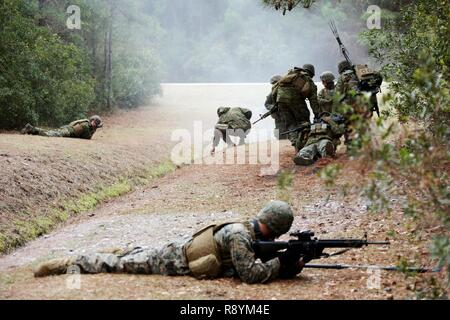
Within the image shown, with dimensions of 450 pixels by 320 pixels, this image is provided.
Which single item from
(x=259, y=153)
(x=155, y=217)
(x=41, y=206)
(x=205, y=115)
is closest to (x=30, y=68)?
(x=259, y=153)

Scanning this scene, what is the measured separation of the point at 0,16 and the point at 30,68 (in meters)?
1.66

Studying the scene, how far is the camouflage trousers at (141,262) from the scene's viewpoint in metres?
7.15

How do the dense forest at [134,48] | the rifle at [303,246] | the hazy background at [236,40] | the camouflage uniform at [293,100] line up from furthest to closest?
the hazy background at [236,40] < the dense forest at [134,48] < the camouflage uniform at [293,100] < the rifle at [303,246]

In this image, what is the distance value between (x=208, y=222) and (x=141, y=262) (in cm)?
345

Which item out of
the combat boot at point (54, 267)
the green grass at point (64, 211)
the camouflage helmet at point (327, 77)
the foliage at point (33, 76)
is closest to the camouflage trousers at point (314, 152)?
the camouflage helmet at point (327, 77)

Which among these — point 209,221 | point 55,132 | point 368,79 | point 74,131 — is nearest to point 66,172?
point 55,132

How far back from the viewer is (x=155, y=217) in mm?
11359

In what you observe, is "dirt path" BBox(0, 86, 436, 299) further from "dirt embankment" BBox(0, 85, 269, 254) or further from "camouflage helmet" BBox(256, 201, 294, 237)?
"camouflage helmet" BBox(256, 201, 294, 237)

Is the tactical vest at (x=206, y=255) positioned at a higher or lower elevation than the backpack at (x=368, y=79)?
lower

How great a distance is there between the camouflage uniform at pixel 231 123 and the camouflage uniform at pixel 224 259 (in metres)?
12.1

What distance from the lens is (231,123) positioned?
19.5 m

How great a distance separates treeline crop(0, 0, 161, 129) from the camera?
19.0 meters

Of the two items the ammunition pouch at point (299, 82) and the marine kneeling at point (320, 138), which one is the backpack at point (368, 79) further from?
the ammunition pouch at point (299, 82)
